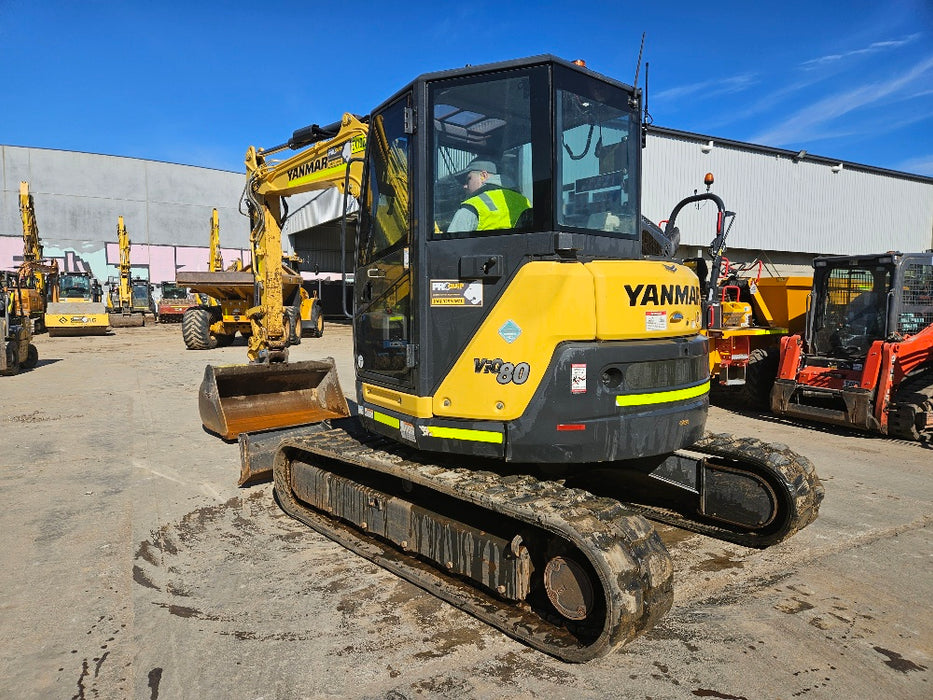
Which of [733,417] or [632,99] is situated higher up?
[632,99]

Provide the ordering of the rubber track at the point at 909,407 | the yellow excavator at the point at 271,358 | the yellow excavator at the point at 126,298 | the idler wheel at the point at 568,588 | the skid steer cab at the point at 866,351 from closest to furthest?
the idler wheel at the point at 568,588, the yellow excavator at the point at 271,358, the rubber track at the point at 909,407, the skid steer cab at the point at 866,351, the yellow excavator at the point at 126,298

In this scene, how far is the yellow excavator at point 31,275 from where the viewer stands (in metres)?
23.2

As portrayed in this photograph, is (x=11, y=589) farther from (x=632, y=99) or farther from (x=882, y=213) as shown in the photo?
(x=882, y=213)

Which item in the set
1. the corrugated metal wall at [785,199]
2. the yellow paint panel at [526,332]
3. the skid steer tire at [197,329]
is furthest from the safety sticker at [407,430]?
the corrugated metal wall at [785,199]

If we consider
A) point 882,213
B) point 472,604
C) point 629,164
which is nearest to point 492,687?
point 472,604

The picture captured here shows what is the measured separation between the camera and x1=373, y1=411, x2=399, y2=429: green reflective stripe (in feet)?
13.2

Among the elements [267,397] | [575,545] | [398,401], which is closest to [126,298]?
[267,397]

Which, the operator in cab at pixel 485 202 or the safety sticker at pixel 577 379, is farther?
the operator in cab at pixel 485 202

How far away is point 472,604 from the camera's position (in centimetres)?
354

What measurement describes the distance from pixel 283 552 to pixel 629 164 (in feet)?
11.4

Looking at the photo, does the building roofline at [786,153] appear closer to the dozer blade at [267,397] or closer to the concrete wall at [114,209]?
the dozer blade at [267,397]

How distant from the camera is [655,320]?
11.8 feet

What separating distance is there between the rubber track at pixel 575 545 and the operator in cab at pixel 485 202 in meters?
1.45

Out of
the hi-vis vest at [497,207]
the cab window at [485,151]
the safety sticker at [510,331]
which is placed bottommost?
the safety sticker at [510,331]
